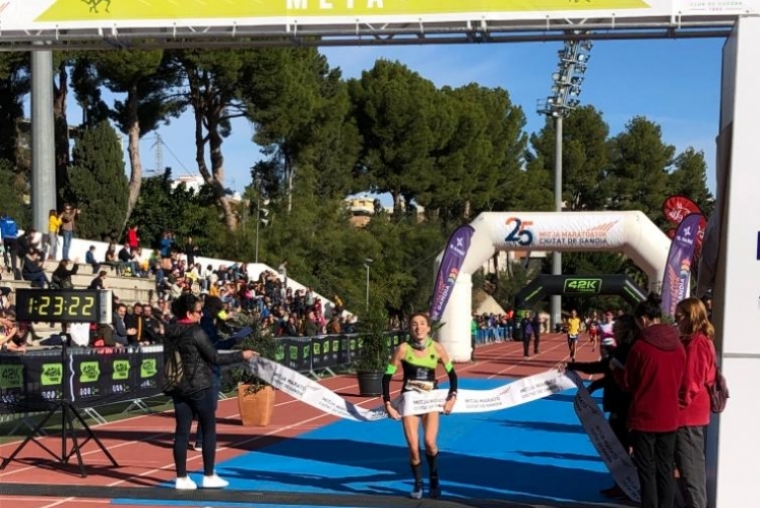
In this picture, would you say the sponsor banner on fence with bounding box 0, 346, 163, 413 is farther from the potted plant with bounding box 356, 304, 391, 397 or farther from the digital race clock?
the potted plant with bounding box 356, 304, 391, 397

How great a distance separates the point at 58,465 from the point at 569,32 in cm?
698

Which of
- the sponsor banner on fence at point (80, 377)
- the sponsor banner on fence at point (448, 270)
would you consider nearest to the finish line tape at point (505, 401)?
the sponsor banner on fence at point (80, 377)

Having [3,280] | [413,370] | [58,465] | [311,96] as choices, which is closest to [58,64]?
[311,96]

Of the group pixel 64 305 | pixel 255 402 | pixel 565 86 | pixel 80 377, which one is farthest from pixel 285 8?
pixel 565 86

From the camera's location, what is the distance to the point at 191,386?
9.46m

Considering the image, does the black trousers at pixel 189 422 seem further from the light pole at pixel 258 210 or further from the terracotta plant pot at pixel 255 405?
the light pole at pixel 258 210

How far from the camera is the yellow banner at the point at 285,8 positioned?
406 inches

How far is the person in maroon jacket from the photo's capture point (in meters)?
7.56

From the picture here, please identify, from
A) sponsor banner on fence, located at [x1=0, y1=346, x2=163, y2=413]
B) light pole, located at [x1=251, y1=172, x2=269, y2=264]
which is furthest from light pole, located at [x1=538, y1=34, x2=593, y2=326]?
sponsor banner on fence, located at [x1=0, y1=346, x2=163, y2=413]

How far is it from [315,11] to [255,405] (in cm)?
656

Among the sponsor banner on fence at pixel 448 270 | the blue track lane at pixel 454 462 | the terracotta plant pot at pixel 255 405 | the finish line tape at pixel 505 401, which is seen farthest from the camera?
the sponsor banner on fence at pixel 448 270

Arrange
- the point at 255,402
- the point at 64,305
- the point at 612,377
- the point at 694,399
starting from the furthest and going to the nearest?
the point at 255,402, the point at 64,305, the point at 612,377, the point at 694,399

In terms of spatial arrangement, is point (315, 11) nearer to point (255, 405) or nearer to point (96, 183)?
point (255, 405)

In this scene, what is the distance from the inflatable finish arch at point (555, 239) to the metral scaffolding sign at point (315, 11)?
19.1m
